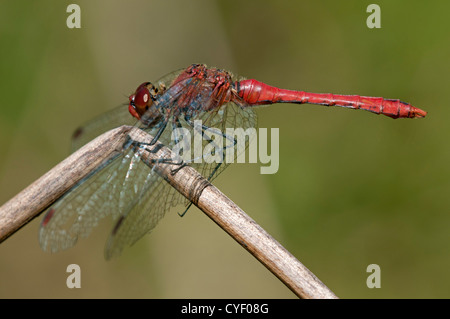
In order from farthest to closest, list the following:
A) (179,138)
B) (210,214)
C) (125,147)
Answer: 1. (179,138)
2. (125,147)
3. (210,214)

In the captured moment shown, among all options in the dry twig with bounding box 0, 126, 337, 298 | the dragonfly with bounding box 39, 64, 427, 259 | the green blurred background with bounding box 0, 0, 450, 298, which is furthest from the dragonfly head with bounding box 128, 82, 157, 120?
the green blurred background with bounding box 0, 0, 450, 298

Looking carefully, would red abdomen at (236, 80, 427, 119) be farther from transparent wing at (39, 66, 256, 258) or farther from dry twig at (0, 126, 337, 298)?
dry twig at (0, 126, 337, 298)

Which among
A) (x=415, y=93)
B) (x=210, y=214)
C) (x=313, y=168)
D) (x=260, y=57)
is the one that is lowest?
(x=210, y=214)

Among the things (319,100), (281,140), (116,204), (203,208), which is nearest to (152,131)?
(116,204)

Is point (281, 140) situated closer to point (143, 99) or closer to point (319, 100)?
point (319, 100)

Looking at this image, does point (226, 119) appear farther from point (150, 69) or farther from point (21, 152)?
point (21, 152)

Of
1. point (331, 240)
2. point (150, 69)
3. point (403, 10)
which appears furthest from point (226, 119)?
point (403, 10)

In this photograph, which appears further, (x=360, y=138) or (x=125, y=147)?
(x=360, y=138)
